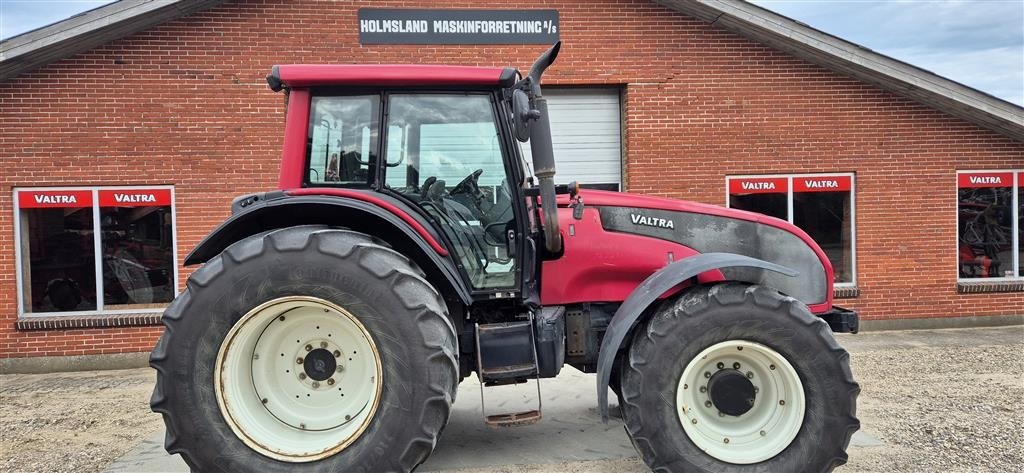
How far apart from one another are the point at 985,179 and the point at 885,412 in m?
5.63

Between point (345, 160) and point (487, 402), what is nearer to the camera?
point (345, 160)

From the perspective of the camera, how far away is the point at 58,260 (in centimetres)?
819

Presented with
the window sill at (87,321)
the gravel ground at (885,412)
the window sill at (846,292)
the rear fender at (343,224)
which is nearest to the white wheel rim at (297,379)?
the rear fender at (343,224)

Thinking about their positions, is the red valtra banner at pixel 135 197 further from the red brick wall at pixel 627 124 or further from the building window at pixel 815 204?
the building window at pixel 815 204

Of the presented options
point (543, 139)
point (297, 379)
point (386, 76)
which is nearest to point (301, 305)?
point (297, 379)

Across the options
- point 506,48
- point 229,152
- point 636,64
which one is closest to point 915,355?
point 636,64

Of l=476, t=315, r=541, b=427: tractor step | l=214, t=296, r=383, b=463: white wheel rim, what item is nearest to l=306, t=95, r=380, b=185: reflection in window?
l=214, t=296, r=383, b=463: white wheel rim

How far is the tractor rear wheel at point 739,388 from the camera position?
141 inches

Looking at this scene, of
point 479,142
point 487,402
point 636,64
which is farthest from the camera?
point 636,64

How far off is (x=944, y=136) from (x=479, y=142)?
7.92 meters

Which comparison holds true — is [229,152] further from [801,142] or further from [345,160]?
[801,142]

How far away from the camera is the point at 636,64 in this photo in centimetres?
889

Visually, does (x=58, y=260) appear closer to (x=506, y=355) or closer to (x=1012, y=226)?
(x=506, y=355)

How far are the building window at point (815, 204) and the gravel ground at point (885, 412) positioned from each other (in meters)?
1.26
